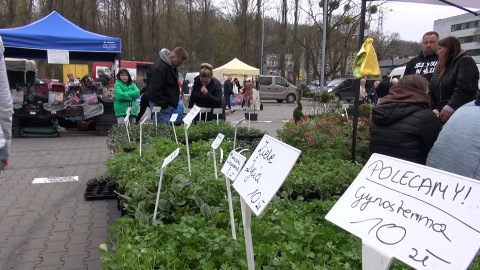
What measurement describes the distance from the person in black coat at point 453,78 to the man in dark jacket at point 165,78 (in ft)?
11.2

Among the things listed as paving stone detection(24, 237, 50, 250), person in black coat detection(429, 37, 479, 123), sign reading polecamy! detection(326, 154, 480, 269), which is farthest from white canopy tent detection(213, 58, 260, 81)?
sign reading polecamy! detection(326, 154, 480, 269)

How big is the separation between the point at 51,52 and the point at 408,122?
8.83 meters

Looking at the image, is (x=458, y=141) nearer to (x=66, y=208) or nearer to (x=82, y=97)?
(x=66, y=208)

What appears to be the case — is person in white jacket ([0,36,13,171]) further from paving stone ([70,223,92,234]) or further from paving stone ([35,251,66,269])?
paving stone ([70,223,92,234])

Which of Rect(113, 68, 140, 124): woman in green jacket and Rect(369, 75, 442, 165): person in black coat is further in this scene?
Rect(113, 68, 140, 124): woman in green jacket

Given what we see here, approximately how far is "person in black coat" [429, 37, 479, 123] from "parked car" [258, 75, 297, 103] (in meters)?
21.0

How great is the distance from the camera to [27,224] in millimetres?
4340

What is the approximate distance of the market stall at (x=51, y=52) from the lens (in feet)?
31.3

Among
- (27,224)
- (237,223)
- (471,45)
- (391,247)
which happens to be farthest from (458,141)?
(471,45)

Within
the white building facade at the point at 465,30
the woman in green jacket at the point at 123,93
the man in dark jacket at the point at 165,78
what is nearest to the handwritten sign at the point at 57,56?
the woman in green jacket at the point at 123,93

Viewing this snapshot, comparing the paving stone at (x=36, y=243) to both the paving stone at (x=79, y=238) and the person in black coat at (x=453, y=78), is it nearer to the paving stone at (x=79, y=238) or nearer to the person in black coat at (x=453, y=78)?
the paving stone at (x=79, y=238)

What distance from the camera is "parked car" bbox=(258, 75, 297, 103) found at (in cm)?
2545

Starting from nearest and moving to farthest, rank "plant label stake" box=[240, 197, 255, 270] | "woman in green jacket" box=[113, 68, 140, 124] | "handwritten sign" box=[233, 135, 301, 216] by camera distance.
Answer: "handwritten sign" box=[233, 135, 301, 216], "plant label stake" box=[240, 197, 255, 270], "woman in green jacket" box=[113, 68, 140, 124]

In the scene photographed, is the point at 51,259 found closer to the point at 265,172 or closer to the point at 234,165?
the point at 234,165
